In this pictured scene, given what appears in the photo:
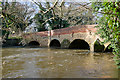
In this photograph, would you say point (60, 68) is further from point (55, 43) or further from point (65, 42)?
point (55, 43)

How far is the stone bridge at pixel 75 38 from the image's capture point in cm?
1035

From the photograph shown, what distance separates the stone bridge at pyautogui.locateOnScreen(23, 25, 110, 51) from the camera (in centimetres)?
1035

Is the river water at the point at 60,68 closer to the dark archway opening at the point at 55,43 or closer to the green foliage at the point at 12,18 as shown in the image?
the green foliage at the point at 12,18

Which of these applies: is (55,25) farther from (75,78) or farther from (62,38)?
(75,78)

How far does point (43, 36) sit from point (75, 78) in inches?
600

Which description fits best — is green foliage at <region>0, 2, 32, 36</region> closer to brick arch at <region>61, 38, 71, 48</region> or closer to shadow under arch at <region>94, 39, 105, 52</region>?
shadow under arch at <region>94, 39, 105, 52</region>

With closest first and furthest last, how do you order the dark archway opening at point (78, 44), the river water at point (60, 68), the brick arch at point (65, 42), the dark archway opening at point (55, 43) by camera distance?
the river water at point (60, 68), the brick arch at point (65, 42), the dark archway opening at point (78, 44), the dark archway opening at point (55, 43)

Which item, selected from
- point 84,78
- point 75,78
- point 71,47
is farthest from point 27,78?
point 71,47

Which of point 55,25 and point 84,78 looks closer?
point 84,78

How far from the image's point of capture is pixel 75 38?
1275cm

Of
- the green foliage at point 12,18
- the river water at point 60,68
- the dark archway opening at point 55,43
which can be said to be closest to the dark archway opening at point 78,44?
the dark archway opening at point 55,43

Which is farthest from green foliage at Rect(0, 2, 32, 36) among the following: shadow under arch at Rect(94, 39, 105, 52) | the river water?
shadow under arch at Rect(94, 39, 105, 52)

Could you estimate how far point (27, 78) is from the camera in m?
4.11

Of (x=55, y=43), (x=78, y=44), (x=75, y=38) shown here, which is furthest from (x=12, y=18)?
(x=55, y=43)
